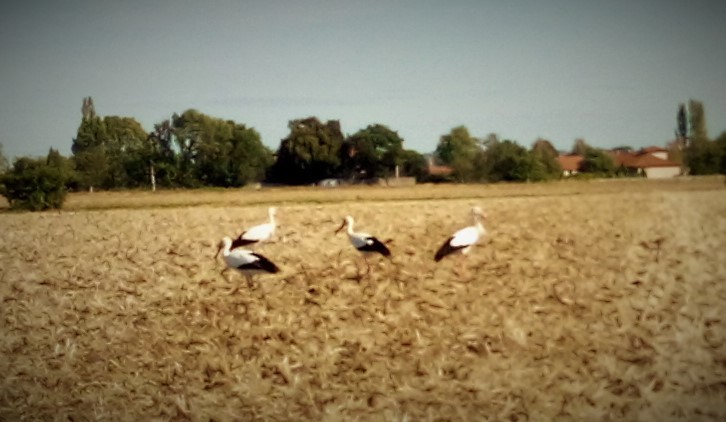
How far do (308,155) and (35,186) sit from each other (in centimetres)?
3199

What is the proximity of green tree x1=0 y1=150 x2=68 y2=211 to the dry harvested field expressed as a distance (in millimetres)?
27767

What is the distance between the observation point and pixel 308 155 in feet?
217

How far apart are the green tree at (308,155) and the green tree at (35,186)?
3034 centimetres

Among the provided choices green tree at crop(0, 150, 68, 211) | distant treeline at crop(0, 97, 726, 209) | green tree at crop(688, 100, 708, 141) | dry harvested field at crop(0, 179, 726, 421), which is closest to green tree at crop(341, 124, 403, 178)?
distant treeline at crop(0, 97, 726, 209)

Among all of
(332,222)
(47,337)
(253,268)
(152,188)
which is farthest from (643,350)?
(152,188)

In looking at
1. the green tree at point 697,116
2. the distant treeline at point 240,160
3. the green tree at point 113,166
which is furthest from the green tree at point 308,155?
the green tree at point 697,116

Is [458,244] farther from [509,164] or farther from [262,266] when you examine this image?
[509,164]

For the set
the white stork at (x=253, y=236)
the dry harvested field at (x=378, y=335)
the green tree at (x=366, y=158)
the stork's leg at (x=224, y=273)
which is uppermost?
the green tree at (x=366, y=158)

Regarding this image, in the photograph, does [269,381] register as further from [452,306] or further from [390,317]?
[452,306]

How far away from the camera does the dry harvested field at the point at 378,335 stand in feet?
17.6

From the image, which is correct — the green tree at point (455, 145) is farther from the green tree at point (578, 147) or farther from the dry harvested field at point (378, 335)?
the dry harvested field at point (378, 335)

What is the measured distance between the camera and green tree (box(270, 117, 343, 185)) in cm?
6619

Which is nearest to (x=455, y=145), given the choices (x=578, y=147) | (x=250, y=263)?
(x=578, y=147)

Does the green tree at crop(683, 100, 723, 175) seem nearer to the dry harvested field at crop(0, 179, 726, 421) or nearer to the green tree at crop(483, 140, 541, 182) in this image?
the green tree at crop(483, 140, 541, 182)
